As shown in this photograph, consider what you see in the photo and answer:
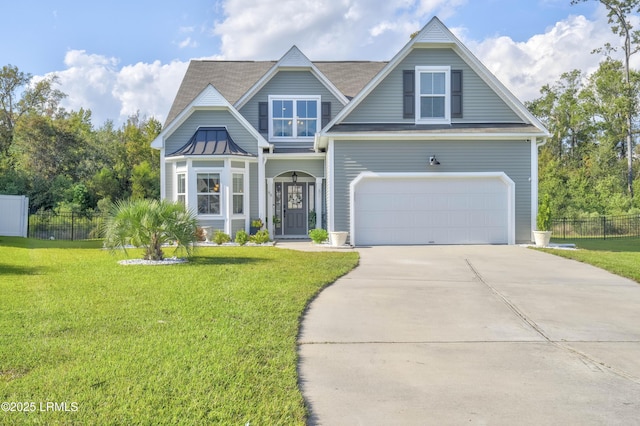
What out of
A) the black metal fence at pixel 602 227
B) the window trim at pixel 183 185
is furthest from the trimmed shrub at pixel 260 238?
the black metal fence at pixel 602 227

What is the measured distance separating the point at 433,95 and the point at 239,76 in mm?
9904

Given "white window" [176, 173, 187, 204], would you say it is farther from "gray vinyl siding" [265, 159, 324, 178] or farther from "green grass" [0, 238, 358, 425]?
"green grass" [0, 238, 358, 425]

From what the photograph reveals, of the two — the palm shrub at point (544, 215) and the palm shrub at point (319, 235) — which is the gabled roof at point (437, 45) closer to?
the palm shrub at point (544, 215)

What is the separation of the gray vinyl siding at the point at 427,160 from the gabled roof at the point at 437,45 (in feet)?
3.46

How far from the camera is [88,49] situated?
97.3ft

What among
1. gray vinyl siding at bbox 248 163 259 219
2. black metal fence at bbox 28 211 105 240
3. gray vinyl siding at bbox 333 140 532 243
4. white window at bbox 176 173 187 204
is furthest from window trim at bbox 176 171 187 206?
gray vinyl siding at bbox 333 140 532 243

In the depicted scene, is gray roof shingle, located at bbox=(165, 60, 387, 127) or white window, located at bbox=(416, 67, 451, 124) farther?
gray roof shingle, located at bbox=(165, 60, 387, 127)

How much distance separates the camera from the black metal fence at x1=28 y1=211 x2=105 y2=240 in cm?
2073

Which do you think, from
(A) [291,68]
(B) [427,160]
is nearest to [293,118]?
(A) [291,68]

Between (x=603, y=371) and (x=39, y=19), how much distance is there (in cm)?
1762

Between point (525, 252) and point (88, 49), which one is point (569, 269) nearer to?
point (525, 252)

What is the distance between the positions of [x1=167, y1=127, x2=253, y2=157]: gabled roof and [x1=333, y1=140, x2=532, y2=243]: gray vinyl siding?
3.96 metres

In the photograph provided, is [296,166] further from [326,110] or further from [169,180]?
[169,180]

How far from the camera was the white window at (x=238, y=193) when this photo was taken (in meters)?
17.8
